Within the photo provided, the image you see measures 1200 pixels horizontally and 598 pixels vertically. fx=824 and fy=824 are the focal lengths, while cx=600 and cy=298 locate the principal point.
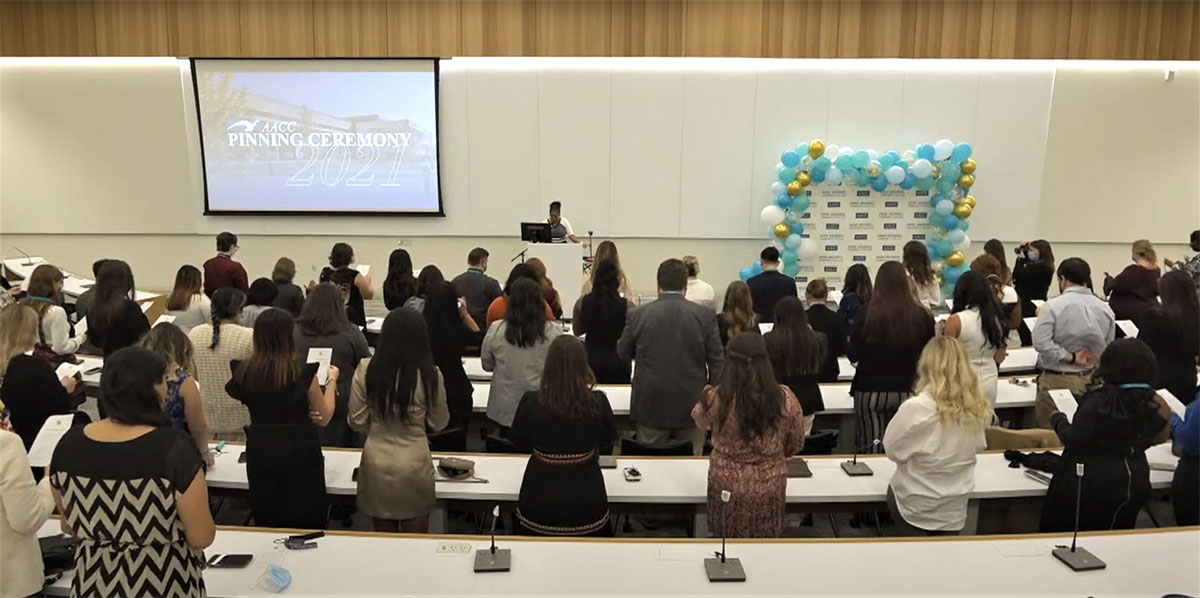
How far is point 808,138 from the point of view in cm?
1087

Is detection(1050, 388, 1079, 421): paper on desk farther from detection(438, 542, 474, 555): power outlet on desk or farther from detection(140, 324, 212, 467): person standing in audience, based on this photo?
detection(140, 324, 212, 467): person standing in audience

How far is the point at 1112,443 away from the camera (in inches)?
132

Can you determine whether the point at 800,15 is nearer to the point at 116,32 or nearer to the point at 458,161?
the point at 458,161

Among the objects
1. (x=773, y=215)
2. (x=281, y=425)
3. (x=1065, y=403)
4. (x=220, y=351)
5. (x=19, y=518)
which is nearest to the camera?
(x=19, y=518)

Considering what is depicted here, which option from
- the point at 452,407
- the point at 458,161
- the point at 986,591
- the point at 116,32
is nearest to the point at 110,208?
the point at 116,32

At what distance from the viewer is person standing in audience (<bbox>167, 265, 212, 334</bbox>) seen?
5410 millimetres

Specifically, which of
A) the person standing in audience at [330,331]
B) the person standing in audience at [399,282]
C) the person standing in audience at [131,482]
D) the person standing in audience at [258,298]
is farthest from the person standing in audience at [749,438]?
the person standing in audience at [399,282]

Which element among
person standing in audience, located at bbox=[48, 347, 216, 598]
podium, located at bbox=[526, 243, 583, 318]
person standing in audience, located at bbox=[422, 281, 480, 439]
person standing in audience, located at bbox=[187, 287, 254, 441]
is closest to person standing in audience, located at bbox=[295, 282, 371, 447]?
person standing in audience, located at bbox=[187, 287, 254, 441]

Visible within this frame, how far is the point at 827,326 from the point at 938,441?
218 centimetres

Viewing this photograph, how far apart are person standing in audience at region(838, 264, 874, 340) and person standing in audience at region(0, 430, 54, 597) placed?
486 cm

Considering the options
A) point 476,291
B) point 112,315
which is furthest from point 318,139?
point 112,315

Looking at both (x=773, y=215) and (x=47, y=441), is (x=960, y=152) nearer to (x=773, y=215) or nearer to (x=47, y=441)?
(x=773, y=215)

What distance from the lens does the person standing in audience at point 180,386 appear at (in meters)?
3.47

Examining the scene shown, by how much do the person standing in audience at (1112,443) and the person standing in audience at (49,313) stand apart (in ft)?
18.6
